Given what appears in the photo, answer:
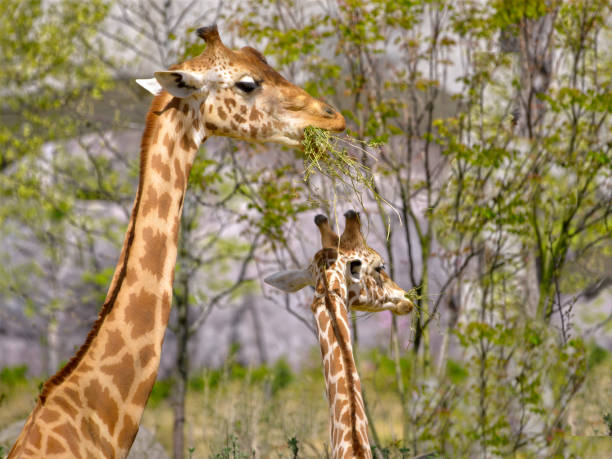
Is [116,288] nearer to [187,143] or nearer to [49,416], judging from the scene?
[49,416]

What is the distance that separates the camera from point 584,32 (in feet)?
24.8

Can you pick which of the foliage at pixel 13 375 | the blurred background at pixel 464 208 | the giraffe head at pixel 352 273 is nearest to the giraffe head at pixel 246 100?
the giraffe head at pixel 352 273

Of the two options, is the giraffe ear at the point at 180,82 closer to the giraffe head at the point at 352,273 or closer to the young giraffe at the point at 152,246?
the young giraffe at the point at 152,246

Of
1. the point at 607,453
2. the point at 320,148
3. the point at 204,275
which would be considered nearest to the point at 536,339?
the point at 607,453

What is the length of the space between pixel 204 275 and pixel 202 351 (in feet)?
9.80

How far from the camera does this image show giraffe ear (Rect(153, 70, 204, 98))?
3.00 m

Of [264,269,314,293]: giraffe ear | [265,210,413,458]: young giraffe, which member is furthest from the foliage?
[265,210,413,458]: young giraffe

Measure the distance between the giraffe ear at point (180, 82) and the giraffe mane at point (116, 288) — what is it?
0.12m

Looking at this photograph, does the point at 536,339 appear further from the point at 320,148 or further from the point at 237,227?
the point at 237,227

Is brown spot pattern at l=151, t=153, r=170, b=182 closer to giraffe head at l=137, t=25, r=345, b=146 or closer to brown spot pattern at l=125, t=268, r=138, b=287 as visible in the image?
giraffe head at l=137, t=25, r=345, b=146

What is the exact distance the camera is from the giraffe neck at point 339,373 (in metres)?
3.78

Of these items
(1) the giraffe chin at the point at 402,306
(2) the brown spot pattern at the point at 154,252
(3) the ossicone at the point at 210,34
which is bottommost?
(2) the brown spot pattern at the point at 154,252

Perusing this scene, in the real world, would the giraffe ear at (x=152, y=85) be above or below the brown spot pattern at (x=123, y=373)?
above

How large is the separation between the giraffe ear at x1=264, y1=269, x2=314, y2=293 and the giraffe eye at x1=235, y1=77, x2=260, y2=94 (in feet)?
4.65
